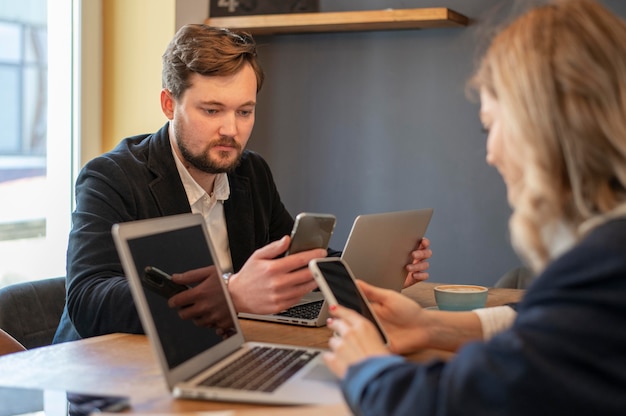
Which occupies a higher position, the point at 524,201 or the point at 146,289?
the point at 524,201

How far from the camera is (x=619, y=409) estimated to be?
0.97 meters

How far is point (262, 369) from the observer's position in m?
Answer: 1.46

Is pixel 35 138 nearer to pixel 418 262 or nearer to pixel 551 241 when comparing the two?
pixel 418 262

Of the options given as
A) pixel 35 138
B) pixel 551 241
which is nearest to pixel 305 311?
pixel 551 241

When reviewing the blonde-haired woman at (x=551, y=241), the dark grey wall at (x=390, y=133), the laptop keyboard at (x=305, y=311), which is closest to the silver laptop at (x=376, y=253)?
the laptop keyboard at (x=305, y=311)

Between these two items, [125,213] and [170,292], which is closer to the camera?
[170,292]

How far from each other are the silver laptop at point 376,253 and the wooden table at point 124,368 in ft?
0.20

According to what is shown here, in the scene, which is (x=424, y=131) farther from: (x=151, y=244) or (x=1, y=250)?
(x=151, y=244)

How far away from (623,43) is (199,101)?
4.52 feet

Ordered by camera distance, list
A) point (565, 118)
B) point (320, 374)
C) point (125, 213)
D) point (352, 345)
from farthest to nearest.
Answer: point (125, 213), point (320, 374), point (352, 345), point (565, 118)

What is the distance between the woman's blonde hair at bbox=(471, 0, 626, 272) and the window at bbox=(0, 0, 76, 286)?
2360mm

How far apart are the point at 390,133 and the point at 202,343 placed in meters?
2.23

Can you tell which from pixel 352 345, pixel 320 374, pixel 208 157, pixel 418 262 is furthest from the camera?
pixel 208 157

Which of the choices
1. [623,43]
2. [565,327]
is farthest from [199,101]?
[565,327]
